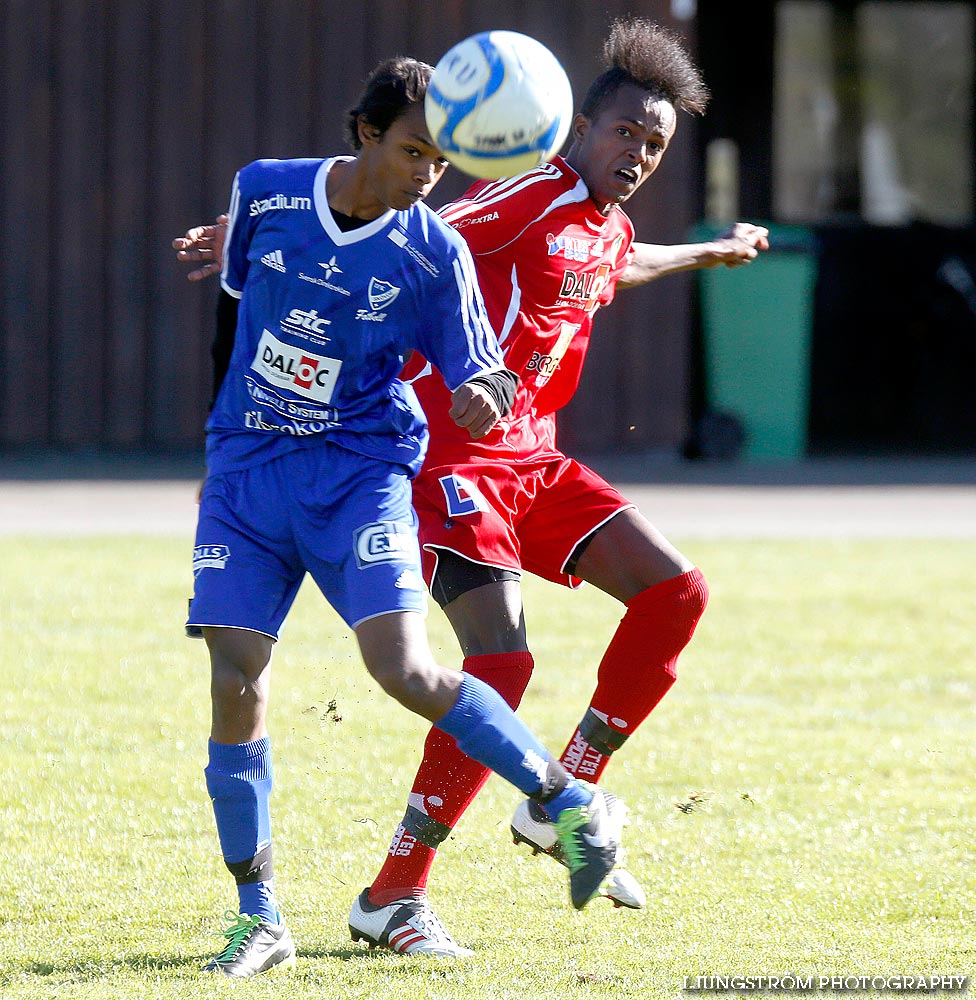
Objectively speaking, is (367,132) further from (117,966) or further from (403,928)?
(117,966)

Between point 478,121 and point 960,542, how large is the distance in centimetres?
759

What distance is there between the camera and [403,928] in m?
3.82

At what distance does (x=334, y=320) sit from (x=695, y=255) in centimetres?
165

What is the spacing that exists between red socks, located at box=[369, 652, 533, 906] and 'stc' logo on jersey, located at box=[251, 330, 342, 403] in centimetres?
85

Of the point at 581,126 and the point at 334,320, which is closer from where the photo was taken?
the point at 334,320

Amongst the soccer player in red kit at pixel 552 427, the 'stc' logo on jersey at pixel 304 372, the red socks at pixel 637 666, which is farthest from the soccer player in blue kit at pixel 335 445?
the red socks at pixel 637 666

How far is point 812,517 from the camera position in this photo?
37.2 ft

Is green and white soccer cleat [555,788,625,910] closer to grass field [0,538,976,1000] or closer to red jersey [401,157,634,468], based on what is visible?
grass field [0,538,976,1000]

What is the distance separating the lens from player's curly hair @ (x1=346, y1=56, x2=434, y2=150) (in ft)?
12.1

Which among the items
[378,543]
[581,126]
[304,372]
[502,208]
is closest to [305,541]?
[378,543]

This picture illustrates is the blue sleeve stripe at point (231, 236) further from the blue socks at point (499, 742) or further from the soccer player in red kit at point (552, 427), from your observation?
the blue socks at point (499, 742)

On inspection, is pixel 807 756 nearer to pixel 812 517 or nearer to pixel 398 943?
pixel 398 943

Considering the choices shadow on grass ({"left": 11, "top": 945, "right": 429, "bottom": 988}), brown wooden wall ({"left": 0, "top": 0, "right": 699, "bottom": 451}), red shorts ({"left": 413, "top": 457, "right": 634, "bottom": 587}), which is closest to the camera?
shadow on grass ({"left": 11, "top": 945, "right": 429, "bottom": 988})

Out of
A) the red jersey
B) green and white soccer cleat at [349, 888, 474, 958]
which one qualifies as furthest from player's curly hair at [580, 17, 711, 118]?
green and white soccer cleat at [349, 888, 474, 958]
